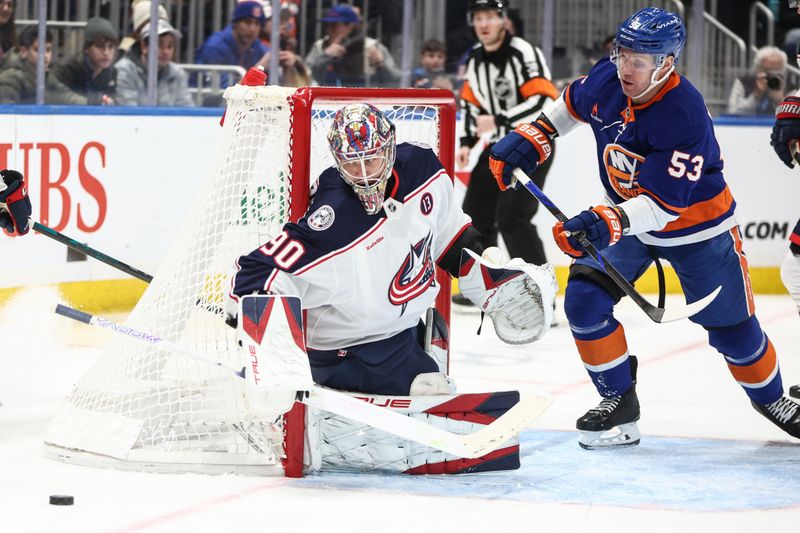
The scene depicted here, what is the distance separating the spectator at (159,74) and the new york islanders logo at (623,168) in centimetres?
279

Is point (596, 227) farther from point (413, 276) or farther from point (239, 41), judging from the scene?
point (239, 41)

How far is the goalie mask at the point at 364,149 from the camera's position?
113 inches

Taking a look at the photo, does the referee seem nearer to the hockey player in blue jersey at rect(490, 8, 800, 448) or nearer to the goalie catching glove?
the hockey player in blue jersey at rect(490, 8, 800, 448)

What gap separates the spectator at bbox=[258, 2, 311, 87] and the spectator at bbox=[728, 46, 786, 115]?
6.99 feet

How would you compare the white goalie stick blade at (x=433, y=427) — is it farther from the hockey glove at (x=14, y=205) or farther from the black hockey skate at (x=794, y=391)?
the black hockey skate at (x=794, y=391)

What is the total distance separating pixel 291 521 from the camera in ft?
9.03

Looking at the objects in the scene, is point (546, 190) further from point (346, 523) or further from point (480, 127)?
point (346, 523)

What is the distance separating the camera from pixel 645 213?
3.20 m

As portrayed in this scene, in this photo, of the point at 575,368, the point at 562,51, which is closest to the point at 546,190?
the point at 562,51

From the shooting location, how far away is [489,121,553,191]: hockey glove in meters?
3.53

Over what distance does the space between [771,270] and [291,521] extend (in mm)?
4447

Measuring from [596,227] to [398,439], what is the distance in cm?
64

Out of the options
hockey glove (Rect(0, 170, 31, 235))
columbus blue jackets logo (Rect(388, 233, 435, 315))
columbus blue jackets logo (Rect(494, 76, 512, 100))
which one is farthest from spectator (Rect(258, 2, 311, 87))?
columbus blue jackets logo (Rect(388, 233, 435, 315))

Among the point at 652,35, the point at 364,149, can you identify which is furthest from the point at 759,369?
the point at 364,149
